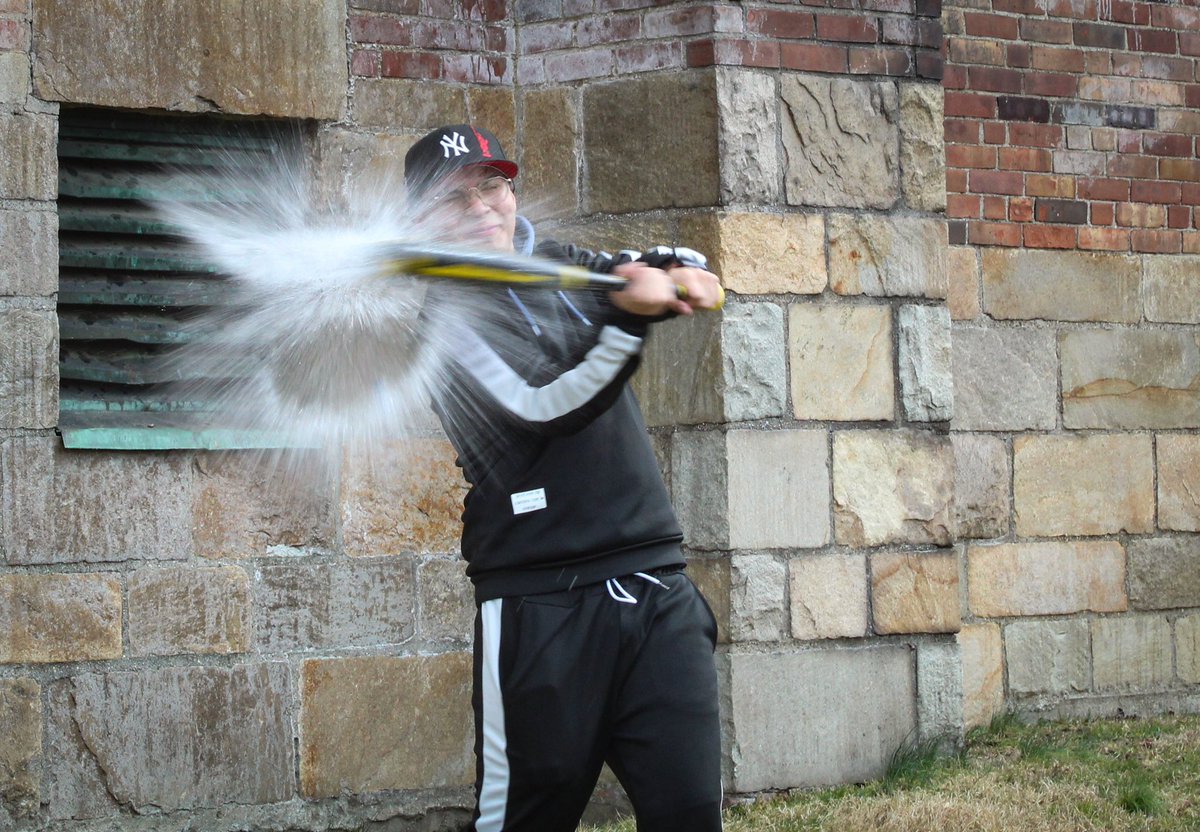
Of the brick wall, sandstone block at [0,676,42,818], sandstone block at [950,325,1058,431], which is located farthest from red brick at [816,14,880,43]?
sandstone block at [0,676,42,818]

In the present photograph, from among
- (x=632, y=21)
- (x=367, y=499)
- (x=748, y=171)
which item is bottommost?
(x=367, y=499)

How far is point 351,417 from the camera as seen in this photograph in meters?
4.86

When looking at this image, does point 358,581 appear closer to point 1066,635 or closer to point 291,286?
point 291,286

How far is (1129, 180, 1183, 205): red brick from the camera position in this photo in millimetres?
6262

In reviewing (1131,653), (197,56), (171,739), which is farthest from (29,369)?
(1131,653)

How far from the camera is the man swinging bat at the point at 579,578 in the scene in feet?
10.2

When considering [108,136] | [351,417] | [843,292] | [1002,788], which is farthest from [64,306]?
[1002,788]

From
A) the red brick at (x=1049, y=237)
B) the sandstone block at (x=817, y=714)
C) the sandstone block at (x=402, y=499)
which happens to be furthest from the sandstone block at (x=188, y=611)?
the red brick at (x=1049, y=237)

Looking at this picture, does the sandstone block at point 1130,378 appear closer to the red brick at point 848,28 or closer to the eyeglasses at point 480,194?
the red brick at point 848,28

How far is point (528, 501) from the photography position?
3.21 meters

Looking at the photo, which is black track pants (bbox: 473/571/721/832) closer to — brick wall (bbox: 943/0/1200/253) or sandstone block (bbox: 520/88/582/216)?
sandstone block (bbox: 520/88/582/216)

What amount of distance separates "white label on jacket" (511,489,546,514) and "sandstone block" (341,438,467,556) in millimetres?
1787

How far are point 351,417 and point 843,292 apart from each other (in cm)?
173

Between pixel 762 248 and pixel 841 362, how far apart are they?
49 cm
